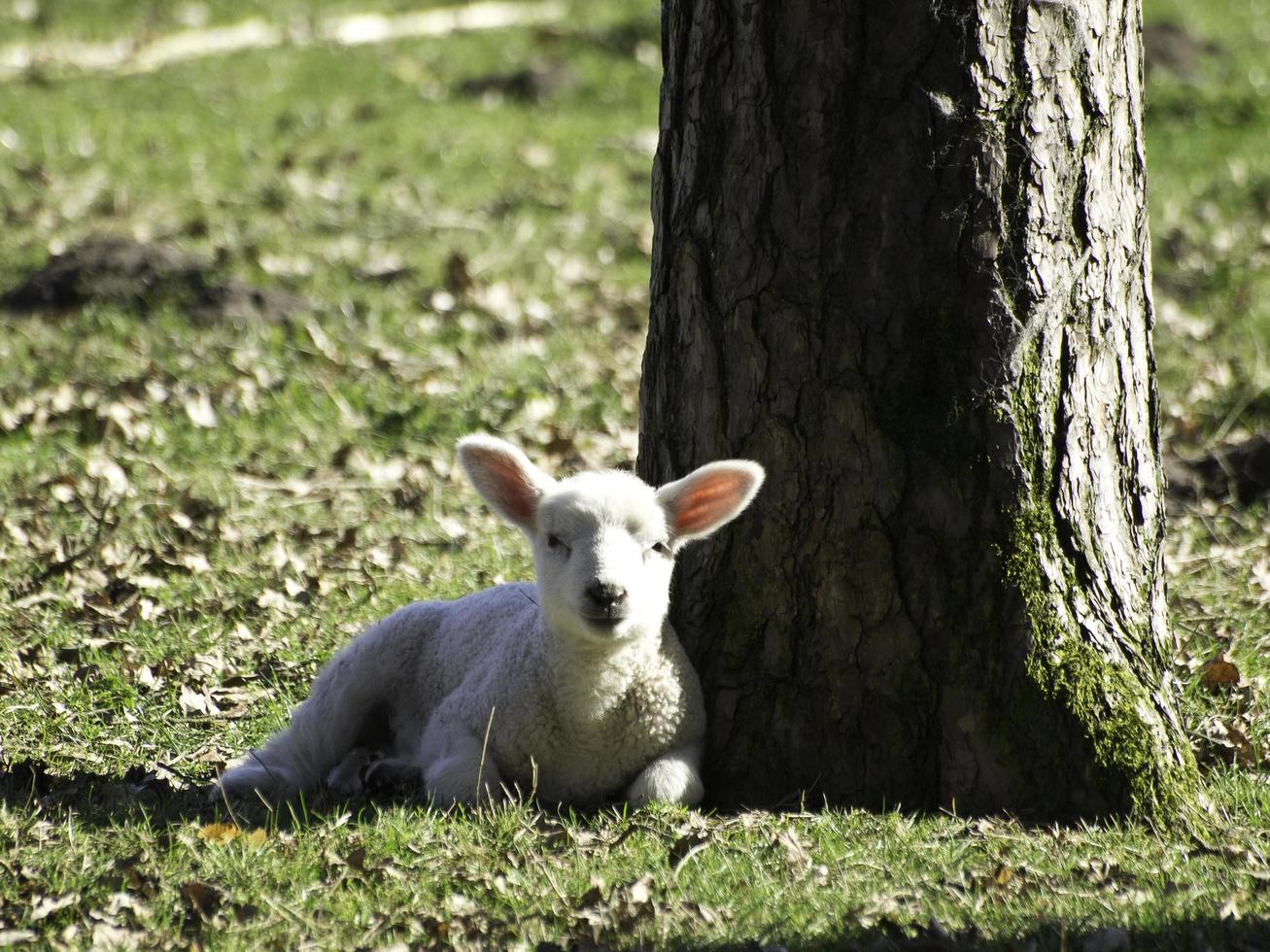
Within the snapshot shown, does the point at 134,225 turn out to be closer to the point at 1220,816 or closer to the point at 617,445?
the point at 617,445

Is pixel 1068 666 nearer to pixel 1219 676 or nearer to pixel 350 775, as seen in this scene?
pixel 1219 676

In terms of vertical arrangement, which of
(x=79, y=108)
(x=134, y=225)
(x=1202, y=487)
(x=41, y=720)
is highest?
(x=79, y=108)

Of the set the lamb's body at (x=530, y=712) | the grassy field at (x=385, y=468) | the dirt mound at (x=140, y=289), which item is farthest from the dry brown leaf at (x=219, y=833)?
the dirt mound at (x=140, y=289)

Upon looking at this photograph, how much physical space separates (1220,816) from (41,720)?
3999 millimetres

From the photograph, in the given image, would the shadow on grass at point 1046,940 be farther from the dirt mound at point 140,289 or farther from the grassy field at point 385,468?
the dirt mound at point 140,289

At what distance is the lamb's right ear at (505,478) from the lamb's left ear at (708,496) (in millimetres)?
450

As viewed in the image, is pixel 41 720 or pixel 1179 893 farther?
pixel 41 720

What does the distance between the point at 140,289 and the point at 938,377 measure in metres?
6.70

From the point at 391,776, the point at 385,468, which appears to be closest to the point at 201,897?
the point at 391,776

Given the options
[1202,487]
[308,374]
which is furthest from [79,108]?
[1202,487]

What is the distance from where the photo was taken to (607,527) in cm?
450

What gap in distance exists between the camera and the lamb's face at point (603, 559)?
4.38 m

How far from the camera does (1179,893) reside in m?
3.81

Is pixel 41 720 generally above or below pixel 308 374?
below
